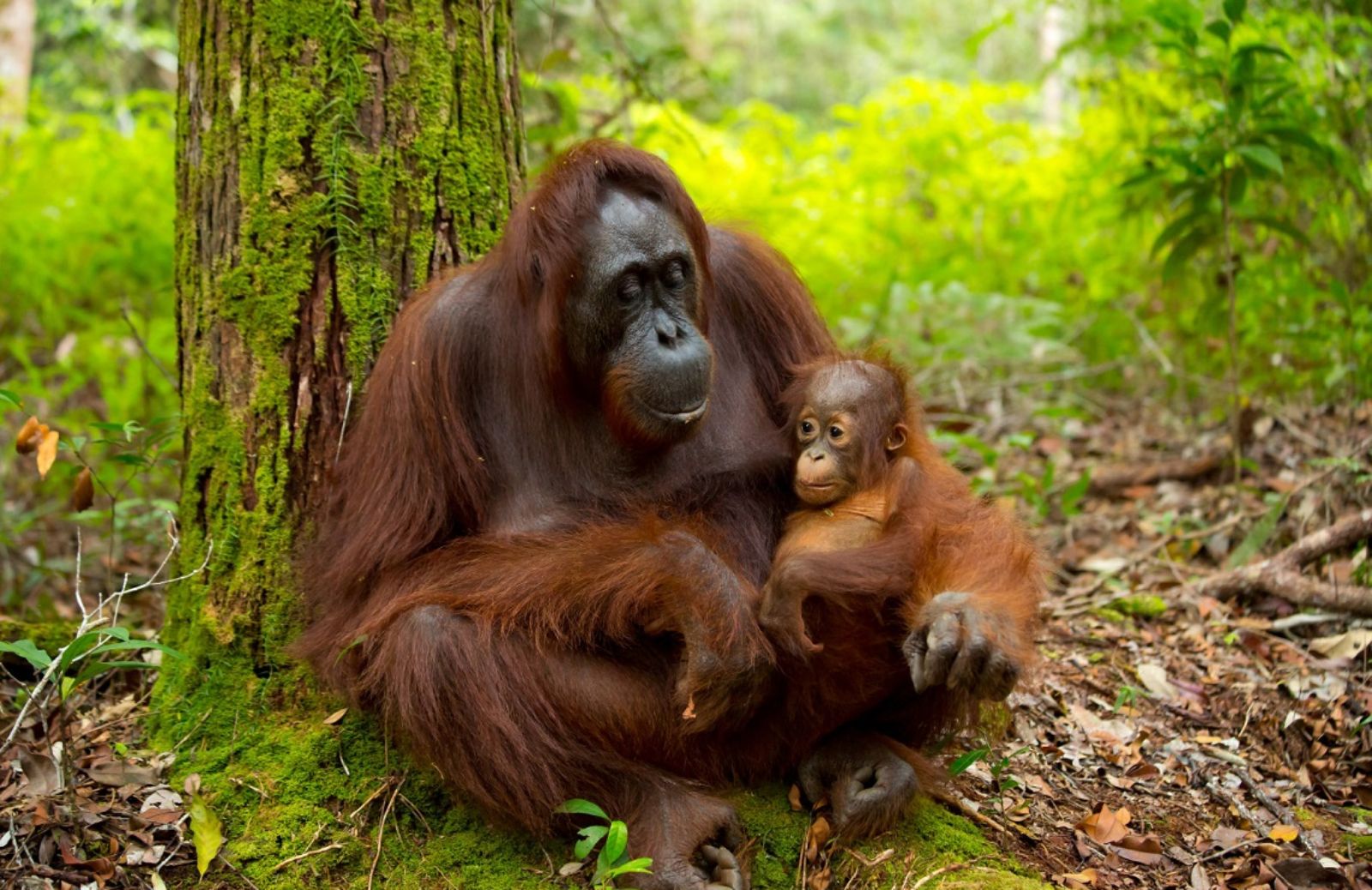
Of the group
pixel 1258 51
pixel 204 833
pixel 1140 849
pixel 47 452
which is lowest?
pixel 1140 849

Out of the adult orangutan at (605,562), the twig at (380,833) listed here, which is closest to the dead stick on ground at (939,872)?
the adult orangutan at (605,562)

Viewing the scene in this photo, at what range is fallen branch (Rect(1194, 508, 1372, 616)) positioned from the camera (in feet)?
14.2

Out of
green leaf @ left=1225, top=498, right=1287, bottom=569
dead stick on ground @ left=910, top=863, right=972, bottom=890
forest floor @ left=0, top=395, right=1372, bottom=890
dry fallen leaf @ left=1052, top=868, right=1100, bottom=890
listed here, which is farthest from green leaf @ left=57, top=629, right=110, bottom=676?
green leaf @ left=1225, top=498, right=1287, bottom=569

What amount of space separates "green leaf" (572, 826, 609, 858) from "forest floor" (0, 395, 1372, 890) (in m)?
0.54

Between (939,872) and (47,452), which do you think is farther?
(47,452)

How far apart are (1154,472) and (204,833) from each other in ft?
15.1

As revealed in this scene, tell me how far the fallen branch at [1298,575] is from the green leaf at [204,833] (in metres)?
3.58

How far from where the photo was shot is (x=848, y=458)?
3277 mm

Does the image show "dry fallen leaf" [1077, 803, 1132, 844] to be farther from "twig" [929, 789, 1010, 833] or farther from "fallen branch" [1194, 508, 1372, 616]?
"fallen branch" [1194, 508, 1372, 616]

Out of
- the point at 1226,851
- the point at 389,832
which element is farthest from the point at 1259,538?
the point at 389,832

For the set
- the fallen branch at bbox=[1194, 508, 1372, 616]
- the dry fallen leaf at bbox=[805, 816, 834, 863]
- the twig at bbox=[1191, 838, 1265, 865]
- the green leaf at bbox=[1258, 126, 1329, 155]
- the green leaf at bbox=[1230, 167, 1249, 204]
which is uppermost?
the green leaf at bbox=[1258, 126, 1329, 155]

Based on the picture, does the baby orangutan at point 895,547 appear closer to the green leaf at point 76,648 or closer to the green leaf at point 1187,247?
the green leaf at point 76,648

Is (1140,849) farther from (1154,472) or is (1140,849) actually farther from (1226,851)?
(1154,472)

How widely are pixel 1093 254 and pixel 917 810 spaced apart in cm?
518
